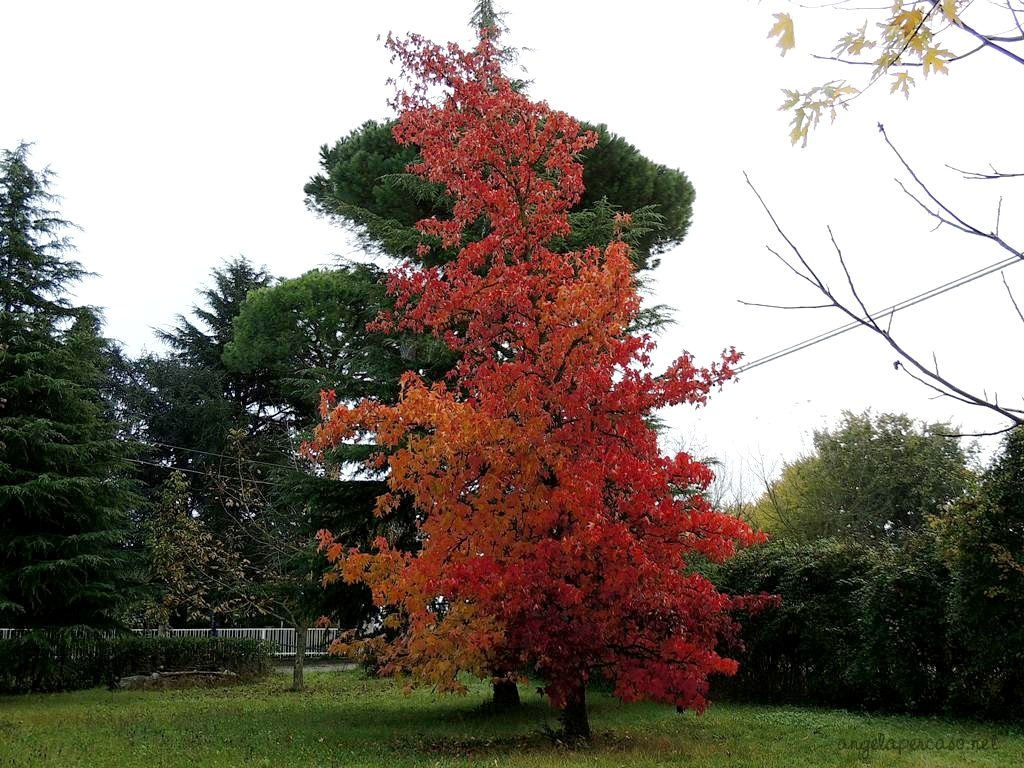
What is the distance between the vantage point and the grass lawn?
29.3 feet

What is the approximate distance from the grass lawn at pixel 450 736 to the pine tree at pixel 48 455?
2836 millimetres

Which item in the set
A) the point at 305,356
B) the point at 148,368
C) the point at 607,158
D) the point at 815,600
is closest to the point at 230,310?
the point at 148,368

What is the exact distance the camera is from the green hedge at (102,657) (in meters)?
18.0

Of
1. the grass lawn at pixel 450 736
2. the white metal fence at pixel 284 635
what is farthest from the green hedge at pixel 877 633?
the white metal fence at pixel 284 635

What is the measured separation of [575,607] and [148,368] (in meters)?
27.0

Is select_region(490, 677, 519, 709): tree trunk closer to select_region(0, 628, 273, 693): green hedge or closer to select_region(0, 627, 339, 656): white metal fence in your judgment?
select_region(0, 628, 273, 693): green hedge

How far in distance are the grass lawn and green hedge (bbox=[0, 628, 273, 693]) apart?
2.57 metres

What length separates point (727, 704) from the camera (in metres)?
14.9

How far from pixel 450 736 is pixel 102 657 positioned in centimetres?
1273

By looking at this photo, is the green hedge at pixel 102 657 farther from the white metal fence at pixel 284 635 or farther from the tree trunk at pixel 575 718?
the tree trunk at pixel 575 718

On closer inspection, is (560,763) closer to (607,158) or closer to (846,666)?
(846,666)

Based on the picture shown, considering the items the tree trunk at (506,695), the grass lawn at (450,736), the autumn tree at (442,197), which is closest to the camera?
the grass lawn at (450,736)

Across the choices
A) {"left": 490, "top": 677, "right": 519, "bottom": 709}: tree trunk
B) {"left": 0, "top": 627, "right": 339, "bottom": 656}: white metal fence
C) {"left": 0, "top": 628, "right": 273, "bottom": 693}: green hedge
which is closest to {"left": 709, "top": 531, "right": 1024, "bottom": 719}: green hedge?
{"left": 490, "top": 677, "right": 519, "bottom": 709}: tree trunk

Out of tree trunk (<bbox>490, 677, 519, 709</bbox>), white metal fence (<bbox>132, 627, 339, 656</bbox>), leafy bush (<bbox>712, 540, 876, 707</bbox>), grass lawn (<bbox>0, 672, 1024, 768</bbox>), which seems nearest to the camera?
grass lawn (<bbox>0, 672, 1024, 768</bbox>)
